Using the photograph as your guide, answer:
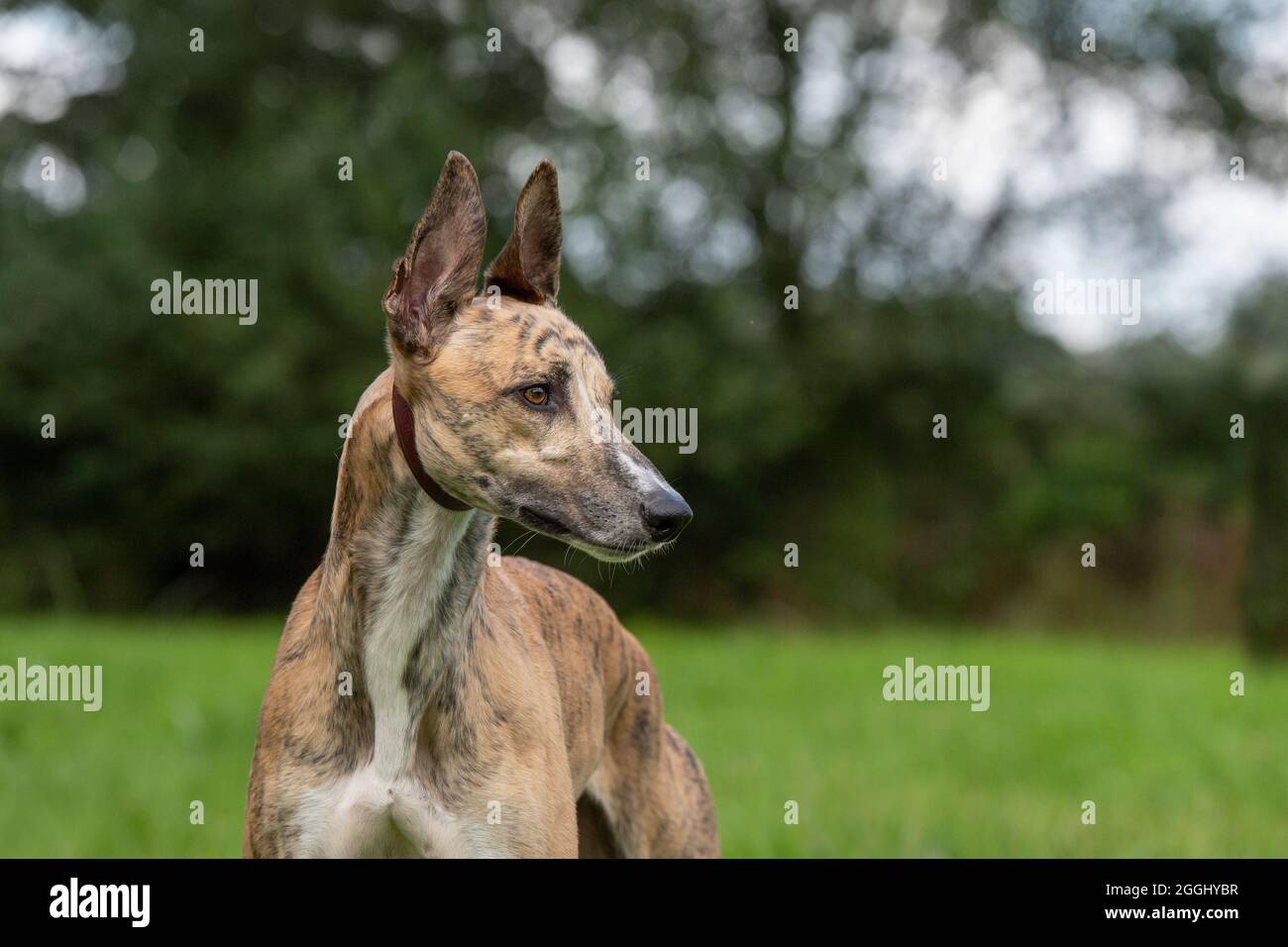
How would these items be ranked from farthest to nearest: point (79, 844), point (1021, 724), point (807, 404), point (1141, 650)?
point (807, 404) → point (1141, 650) → point (1021, 724) → point (79, 844)

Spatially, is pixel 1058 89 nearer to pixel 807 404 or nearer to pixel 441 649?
pixel 807 404

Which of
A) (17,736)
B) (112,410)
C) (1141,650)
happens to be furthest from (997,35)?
(17,736)

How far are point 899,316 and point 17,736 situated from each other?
14.8 meters

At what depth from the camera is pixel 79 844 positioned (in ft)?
19.6

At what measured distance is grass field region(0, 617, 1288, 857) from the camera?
640 cm

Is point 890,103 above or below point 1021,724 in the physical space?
above

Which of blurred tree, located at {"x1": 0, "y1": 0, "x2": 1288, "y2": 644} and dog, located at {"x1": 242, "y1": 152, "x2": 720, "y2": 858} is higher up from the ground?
blurred tree, located at {"x1": 0, "y1": 0, "x2": 1288, "y2": 644}

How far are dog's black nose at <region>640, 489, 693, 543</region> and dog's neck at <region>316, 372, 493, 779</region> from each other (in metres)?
0.61

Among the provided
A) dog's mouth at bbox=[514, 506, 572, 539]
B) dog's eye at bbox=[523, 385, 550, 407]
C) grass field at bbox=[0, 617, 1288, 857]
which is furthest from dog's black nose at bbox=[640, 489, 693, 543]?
grass field at bbox=[0, 617, 1288, 857]

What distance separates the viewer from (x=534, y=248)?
3.90 meters

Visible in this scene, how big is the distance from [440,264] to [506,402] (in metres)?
0.47

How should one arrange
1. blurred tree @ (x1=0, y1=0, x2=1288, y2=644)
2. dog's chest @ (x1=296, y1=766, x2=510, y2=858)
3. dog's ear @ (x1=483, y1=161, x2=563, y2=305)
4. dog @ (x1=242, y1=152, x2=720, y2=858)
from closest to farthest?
dog @ (x1=242, y1=152, x2=720, y2=858) < dog's chest @ (x1=296, y1=766, x2=510, y2=858) < dog's ear @ (x1=483, y1=161, x2=563, y2=305) < blurred tree @ (x1=0, y1=0, x2=1288, y2=644)

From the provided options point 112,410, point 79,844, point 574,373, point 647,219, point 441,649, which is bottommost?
point 79,844

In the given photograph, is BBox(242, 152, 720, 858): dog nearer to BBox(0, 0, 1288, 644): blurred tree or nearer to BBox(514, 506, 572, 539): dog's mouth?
BBox(514, 506, 572, 539): dog's mouth
